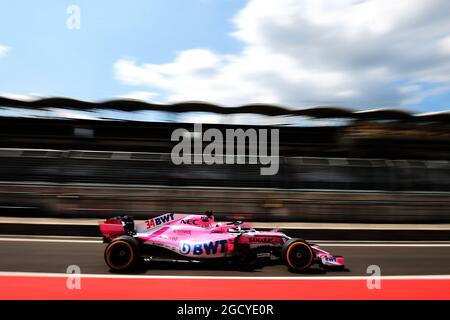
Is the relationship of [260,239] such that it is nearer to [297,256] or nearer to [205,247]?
[297,256]

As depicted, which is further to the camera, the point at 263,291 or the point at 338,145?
the point at 338,145

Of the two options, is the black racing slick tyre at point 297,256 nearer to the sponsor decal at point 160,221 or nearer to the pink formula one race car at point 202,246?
the pink formula one race car at point 202,246

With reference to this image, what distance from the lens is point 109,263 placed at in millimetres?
6305

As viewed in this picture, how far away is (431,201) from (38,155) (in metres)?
12.6

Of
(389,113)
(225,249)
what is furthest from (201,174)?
(389,113)

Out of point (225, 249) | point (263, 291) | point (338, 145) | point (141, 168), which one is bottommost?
point (263, 291)

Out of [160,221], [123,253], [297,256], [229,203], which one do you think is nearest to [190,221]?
[160,221]

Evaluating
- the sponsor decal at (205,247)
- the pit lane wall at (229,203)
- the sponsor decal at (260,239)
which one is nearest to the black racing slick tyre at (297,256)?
the sponsor decal at (260,239)

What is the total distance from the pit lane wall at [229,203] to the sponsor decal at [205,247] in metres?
4.56

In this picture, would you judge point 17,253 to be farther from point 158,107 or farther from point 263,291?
point 158,107

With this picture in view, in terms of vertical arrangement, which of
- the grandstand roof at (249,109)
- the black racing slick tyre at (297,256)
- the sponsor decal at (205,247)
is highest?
the grandstand roof at (249,109)

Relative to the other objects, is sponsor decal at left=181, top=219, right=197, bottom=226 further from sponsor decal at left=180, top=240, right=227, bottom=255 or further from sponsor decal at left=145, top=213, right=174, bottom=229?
sponsor decal at left=180, top=240, right=227, bottom=255

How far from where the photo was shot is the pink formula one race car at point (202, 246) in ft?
20.6
